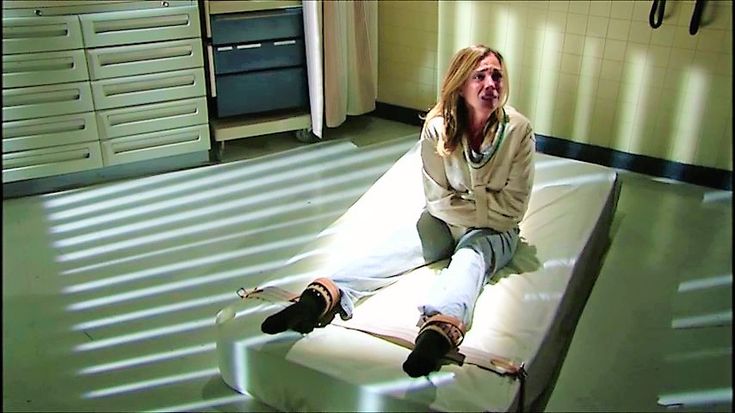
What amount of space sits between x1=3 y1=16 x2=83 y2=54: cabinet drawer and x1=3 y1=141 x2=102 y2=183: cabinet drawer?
41cm

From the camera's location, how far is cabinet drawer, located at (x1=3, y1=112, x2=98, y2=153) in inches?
112

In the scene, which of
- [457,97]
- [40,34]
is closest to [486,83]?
[457,97]

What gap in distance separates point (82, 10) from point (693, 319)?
2.47 metres

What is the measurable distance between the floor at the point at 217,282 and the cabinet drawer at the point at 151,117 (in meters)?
0.22

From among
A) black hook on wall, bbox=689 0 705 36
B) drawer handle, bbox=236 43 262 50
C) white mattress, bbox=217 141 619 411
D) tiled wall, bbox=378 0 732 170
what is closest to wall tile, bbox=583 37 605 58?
tiled wall, bbox=378 0 732 170

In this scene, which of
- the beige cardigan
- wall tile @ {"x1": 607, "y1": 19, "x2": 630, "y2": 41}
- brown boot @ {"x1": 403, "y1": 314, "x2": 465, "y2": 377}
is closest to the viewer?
brown boot @ {"x1": 403, "y1": 314, "x2": 465, "y2": 377}

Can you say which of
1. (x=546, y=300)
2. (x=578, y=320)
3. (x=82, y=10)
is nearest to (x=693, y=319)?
(x=578, y=320)

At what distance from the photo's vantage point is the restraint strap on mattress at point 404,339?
1.69 m

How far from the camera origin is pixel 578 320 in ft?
7.16

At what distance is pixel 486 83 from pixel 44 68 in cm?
180

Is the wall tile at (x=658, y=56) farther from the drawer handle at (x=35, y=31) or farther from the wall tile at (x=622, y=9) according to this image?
the drawer handle at (x=35, y=31)

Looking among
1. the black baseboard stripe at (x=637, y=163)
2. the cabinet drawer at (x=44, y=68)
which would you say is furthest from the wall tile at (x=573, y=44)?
the cabinet drawer at (x=44, y=68)

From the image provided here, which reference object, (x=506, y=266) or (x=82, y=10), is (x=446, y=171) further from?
(x=82, y=10)

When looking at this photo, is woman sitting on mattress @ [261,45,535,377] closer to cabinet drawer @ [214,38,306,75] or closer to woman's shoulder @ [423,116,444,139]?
woman's shoulder @ [423,116,444,139]
